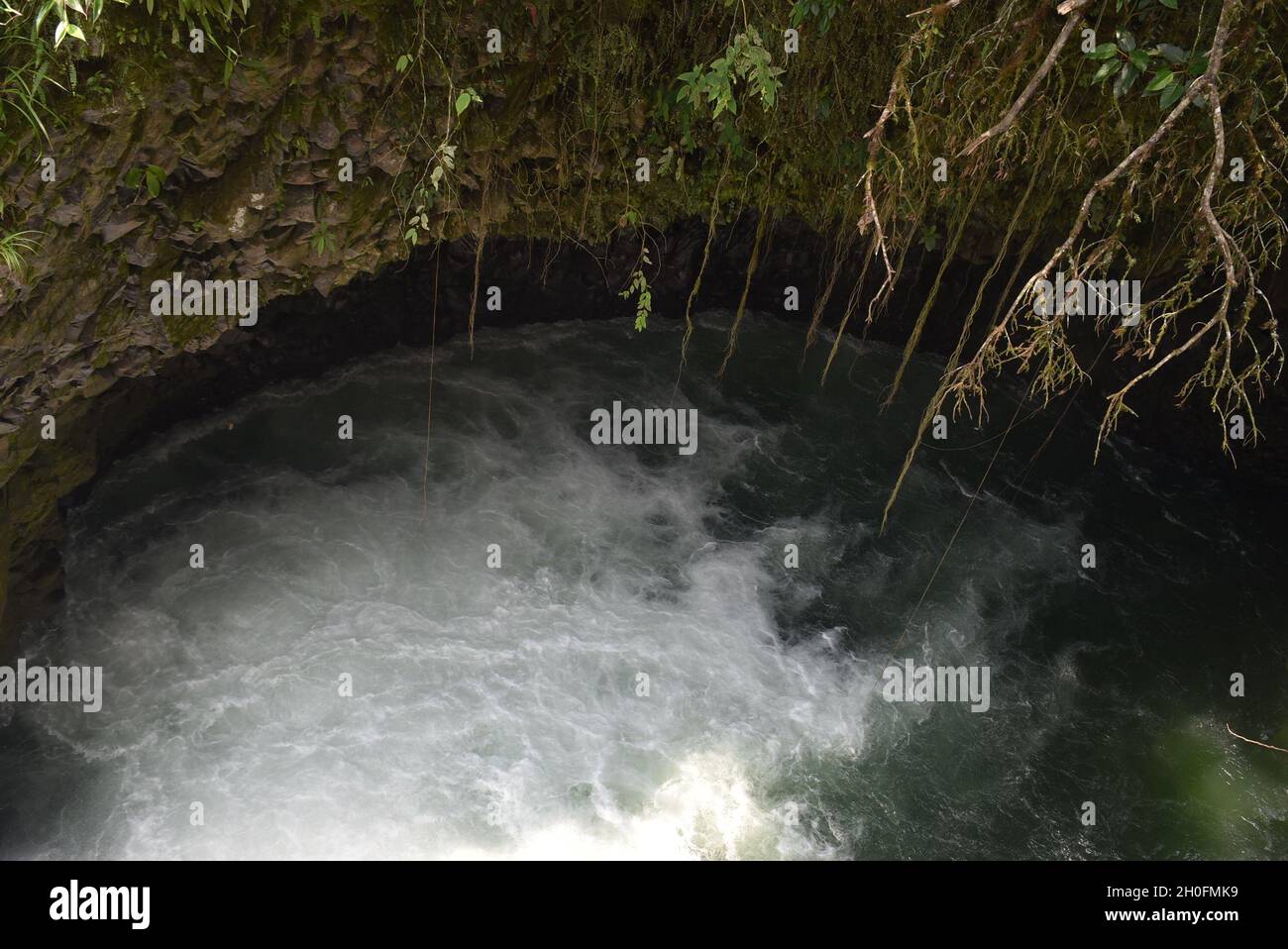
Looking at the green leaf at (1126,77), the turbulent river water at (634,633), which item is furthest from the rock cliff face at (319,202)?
the green leaf at (1126,77)

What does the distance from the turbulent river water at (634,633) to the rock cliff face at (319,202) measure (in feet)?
1.24

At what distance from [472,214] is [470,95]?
3.65ft

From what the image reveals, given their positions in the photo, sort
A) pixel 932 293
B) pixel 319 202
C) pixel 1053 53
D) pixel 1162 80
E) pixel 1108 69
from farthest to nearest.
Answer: pixel 319 202, pixel 932 293, pixel 1108 69, pixel 1162 80, pixel 1053 53

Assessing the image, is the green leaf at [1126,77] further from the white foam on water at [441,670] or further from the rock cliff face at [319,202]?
the white foam on water at [441,670]

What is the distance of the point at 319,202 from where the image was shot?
14.8ft

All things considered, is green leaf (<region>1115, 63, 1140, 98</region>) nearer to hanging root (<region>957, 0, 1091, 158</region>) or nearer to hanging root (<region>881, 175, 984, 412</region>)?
hanging root (<region>957, 0, 1091, 158</region>)

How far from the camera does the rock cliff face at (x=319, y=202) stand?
3672 mm

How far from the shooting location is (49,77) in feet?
10.6

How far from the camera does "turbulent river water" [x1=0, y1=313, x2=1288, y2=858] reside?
12.9 ft

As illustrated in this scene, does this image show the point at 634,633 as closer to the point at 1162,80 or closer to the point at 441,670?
the point at 441,670

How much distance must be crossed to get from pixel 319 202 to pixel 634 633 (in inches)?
104

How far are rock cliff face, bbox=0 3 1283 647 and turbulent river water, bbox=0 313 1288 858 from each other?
14.9 inches

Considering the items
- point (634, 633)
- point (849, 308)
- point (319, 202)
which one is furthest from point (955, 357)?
point (319, 202)

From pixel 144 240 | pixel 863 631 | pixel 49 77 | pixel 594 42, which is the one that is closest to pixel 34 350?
pixel 144 240
